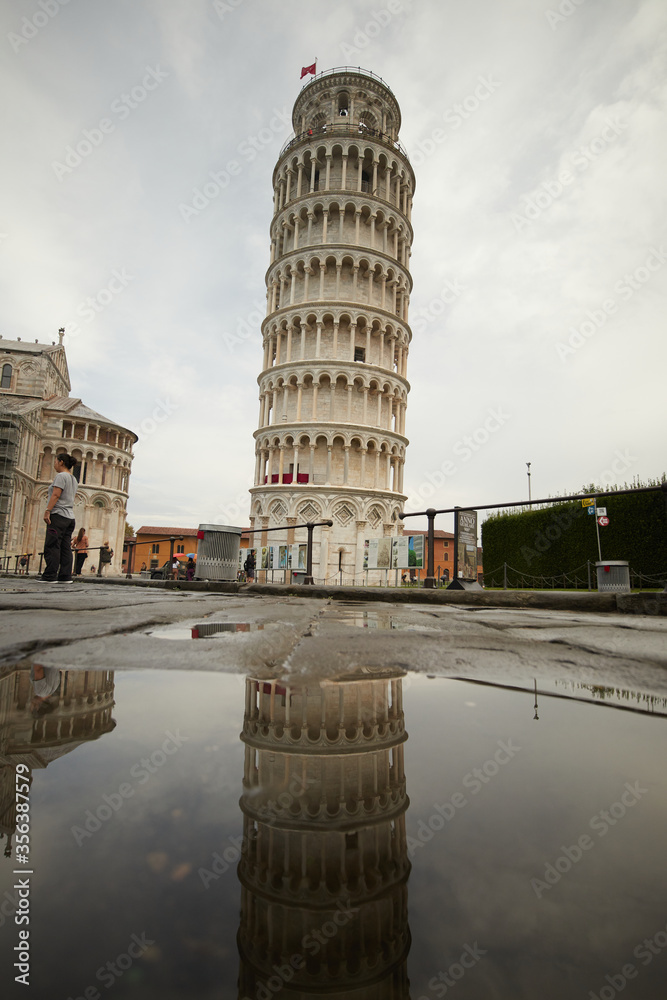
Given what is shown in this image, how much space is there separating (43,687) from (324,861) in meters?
1.03

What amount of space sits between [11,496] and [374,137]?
1431 inches

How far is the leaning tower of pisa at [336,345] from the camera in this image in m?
30.1

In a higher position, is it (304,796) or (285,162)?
(285,162)

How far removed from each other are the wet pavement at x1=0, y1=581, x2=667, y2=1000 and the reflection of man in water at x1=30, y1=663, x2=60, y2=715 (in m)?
0.01

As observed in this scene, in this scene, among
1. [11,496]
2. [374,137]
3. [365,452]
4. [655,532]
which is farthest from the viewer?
[11,496]

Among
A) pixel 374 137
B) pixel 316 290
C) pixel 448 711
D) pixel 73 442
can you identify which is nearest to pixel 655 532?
pixel 448 711

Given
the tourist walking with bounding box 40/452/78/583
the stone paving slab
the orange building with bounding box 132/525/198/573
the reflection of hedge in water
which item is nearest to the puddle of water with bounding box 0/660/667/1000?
the stone paving slab

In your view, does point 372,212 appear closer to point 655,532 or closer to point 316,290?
point 316,290

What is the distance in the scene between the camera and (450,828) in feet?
2.38

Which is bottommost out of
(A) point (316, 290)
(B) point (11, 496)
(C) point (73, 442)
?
(B) point (11, 496)

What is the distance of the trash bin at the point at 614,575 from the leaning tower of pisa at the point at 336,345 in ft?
62.4

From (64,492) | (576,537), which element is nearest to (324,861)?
(64,492)

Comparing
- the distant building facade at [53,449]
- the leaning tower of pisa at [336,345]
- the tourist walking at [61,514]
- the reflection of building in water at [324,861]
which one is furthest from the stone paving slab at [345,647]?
the distant building facade at [53,449]

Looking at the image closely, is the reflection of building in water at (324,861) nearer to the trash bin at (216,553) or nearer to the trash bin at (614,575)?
the trash bin at (216,553)
